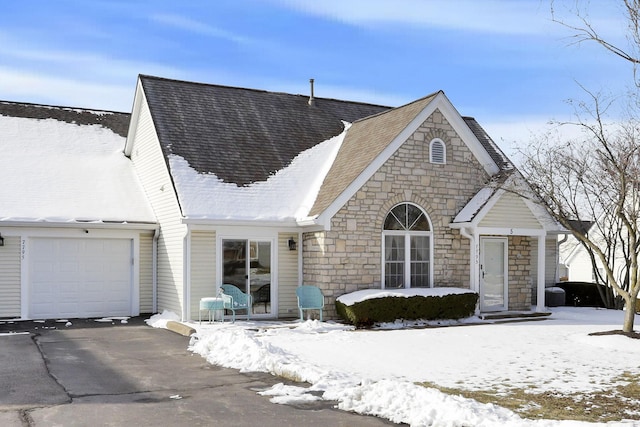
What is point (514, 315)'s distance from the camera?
17.7 m

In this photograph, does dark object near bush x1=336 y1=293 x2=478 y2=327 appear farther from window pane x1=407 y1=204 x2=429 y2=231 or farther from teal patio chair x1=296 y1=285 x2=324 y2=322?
window pane x1=407 y1=204 x2=429 y2=231

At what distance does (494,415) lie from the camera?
6949mm

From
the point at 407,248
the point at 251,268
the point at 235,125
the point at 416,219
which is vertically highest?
the point at 235,125

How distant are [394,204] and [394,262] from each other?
1.49 meters

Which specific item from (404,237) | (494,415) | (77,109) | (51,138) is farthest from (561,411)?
(77,109)

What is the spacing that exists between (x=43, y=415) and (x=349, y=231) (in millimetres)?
9975

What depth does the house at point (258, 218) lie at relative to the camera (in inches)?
650

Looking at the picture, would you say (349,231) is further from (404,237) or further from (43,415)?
(43,415)

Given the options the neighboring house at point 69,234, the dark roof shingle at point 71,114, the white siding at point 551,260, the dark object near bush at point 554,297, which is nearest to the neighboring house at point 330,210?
the neighboring house at point 69,234

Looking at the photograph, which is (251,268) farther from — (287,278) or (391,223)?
(391,223)

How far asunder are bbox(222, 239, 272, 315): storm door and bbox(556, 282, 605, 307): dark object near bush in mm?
12155

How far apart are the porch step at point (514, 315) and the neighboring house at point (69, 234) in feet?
29.6

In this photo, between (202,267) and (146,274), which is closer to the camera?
(202,267)

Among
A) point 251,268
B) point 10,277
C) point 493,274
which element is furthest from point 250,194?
point 493,274
